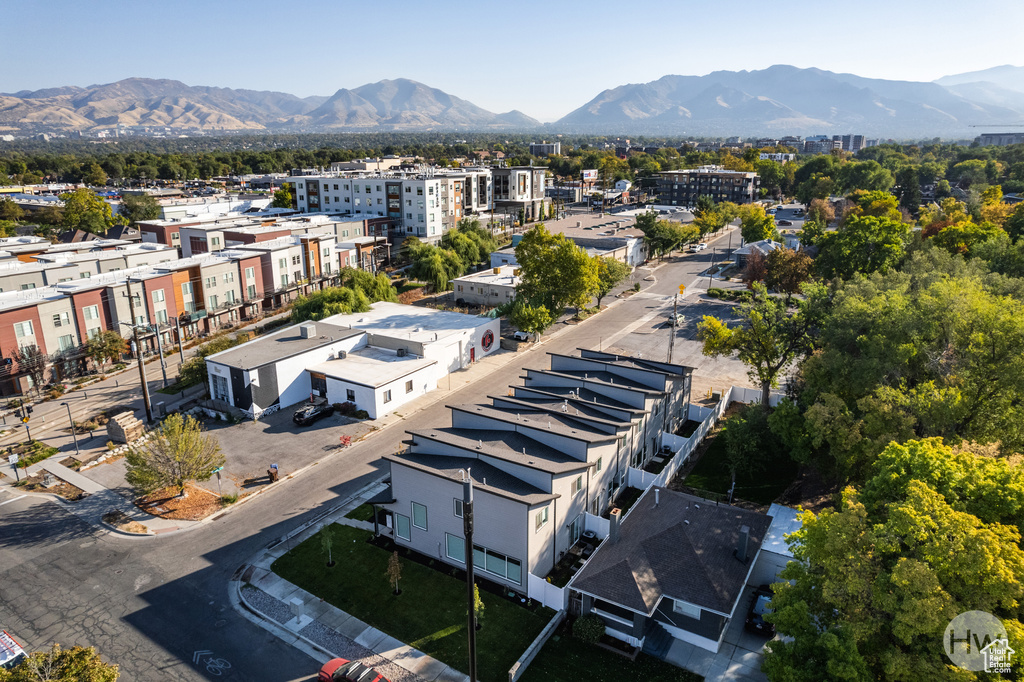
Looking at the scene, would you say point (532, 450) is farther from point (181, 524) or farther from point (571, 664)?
point (181, 524)

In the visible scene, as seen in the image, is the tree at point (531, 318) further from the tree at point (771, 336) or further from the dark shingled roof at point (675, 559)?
the dark shingled roof at point (675, 559)

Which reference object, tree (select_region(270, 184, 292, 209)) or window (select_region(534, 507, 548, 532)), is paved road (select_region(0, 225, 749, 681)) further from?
tree (select_region(270, 184, 292, 209))

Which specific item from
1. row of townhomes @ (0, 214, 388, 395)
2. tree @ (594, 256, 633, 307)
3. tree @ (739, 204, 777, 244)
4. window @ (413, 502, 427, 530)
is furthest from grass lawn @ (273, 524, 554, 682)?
tree @ (739, 204, 777, 244)

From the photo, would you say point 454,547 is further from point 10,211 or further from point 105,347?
point 10,211

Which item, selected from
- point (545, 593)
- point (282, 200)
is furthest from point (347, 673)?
point (282, 200)

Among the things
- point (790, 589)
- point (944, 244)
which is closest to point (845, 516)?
point (790, 589)
